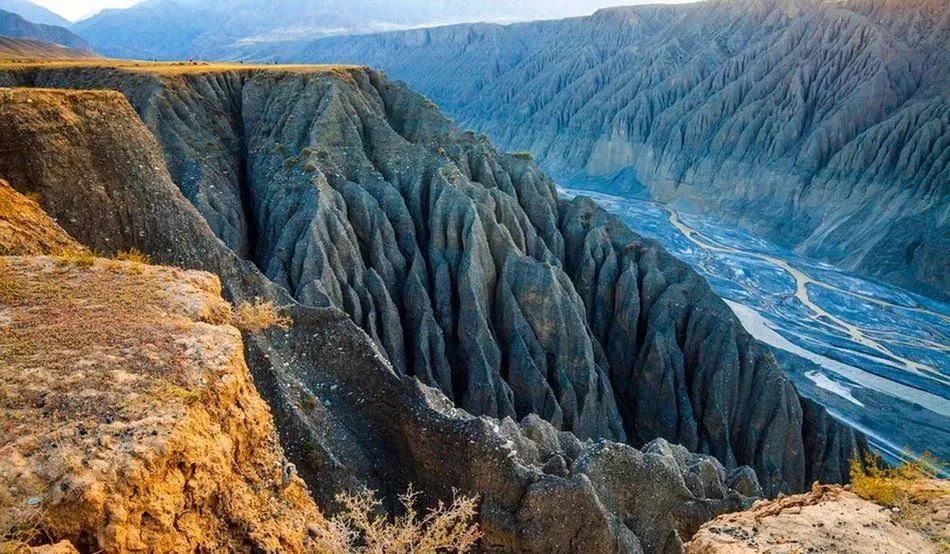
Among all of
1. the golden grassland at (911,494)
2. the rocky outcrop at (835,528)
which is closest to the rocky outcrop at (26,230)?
the rocky outcrop at (835,528)

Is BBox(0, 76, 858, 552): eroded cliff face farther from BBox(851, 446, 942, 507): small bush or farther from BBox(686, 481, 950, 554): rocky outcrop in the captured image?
BBox(851, 446, 942, 507): small bush

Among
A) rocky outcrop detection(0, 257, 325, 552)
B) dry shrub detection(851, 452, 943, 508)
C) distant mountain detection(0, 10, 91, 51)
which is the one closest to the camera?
rocky outcrop detection(0, 257, 325, 552)

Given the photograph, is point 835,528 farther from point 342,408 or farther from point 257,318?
point 257,318

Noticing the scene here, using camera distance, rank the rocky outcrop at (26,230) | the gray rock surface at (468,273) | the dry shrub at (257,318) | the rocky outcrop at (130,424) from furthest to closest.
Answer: the gray rock surface at (468,273), the dry shrub at (257,318), the rocky outcrop at (26,230), the rocky outcrop at (130,424)

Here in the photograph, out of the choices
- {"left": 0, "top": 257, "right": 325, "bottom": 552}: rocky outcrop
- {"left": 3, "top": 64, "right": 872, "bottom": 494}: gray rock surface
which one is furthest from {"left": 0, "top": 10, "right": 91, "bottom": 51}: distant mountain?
{"left": 0, "top": 257, "right": 325, "bottom": 552}: rocky outcrop

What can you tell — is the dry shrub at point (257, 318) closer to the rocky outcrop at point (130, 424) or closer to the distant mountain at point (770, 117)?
the rocky outcrop at point (130, 424)

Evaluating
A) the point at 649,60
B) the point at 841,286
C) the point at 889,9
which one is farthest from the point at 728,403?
the point at 649,60
